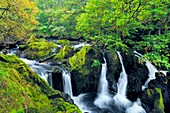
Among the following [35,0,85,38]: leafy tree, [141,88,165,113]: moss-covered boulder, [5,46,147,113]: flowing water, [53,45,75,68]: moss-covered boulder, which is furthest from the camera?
[35,0,85,38]: leafy tree

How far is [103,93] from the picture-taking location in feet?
34.1

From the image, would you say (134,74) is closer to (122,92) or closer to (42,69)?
(122,92)

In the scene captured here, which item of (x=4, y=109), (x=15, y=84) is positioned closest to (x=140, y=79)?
(x=15, y=84)

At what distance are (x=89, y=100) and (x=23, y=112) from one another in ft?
19.6

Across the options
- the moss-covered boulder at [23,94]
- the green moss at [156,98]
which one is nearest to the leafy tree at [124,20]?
the green moss at [156,98]

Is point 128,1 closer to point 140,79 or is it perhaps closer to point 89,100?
point 140,79

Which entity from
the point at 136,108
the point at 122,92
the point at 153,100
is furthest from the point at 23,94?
the point at 153,100

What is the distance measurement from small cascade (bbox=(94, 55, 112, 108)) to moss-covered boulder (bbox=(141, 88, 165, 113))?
194cm

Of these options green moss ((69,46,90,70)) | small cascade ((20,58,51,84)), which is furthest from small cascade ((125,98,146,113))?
small cascade ((20,58,51,84))

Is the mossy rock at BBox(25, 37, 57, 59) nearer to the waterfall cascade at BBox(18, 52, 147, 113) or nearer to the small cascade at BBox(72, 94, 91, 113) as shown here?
the waterfall cascade at BBox(18, 52, 147, 113)

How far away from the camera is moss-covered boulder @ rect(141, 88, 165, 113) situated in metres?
9.41

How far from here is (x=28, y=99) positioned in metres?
4.81

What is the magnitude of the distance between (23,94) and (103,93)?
6.31 metres

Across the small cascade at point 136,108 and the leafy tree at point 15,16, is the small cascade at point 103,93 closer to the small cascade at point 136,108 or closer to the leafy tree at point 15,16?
the small cascade at point 136,108
